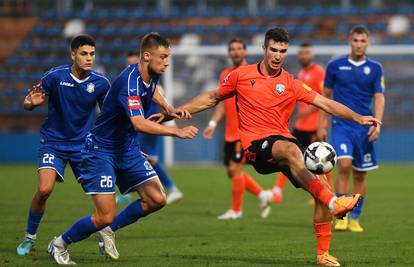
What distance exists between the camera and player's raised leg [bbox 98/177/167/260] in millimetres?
9688

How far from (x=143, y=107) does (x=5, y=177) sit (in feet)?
46.3

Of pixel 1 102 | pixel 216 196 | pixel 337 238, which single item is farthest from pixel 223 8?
pixel 337 238

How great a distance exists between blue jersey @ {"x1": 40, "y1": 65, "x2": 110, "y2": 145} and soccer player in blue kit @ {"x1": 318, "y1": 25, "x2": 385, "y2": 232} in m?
3.75

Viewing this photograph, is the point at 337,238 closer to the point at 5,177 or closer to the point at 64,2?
the point at 5,177

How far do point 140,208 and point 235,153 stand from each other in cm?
526

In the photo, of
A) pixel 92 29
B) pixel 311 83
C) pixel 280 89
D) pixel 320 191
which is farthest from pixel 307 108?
pixel 92 29

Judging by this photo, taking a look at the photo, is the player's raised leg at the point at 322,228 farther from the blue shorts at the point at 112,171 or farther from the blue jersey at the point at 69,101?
the blue jersey at the point at 69,101

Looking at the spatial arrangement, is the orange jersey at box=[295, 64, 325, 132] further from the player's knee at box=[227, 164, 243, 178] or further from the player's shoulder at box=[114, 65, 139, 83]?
the player's shoulder at box=[114, 65, 139, 83]

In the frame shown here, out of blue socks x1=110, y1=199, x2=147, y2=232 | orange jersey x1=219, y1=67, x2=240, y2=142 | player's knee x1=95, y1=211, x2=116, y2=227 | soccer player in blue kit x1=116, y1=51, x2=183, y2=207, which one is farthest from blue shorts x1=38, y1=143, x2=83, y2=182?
soccer player in blue kit x1=116, y1=51, x2=183, y2=207

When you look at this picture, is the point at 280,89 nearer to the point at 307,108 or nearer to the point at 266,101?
the point at 266,101

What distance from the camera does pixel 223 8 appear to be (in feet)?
107

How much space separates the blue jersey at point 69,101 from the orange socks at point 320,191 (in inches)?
109

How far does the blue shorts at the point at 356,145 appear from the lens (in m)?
12.8

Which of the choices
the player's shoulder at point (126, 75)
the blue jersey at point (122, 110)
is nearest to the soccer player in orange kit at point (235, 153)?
the blue jersey at point (122, 110)
